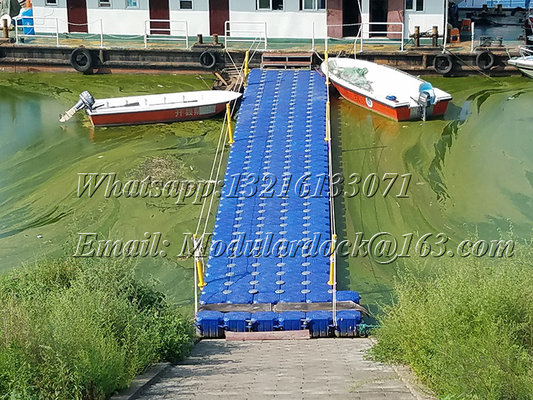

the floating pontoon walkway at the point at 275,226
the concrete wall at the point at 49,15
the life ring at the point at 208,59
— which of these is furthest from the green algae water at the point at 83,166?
the concrete wall at the point at 49,15

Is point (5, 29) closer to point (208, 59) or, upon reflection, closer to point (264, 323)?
point (208, 59)

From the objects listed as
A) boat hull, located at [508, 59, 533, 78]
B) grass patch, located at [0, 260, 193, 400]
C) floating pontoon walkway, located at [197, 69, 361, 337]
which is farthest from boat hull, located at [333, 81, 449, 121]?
grass patch, located at [0, 260, 193, 400]

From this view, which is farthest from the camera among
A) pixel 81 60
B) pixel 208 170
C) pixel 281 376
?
pixel 81 60

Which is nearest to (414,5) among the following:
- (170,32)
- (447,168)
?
(170,32)

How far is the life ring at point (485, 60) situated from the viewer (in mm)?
22031

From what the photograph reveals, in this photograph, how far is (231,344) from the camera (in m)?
10.6

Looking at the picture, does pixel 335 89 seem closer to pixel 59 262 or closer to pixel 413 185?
pixel 413 185

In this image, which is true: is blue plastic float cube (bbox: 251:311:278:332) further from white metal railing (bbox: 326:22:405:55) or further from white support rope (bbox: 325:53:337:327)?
white metal railing (bbox: 326:22:405:55)

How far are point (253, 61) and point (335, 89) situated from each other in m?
2.59

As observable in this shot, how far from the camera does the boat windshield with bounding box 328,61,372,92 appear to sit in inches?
799

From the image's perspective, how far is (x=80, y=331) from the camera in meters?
7.39

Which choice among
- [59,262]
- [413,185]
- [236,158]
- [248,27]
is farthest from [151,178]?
[248,27]

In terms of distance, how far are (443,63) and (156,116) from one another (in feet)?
25.9

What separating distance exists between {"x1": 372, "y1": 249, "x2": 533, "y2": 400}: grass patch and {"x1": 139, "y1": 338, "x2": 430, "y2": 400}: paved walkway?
329mm
